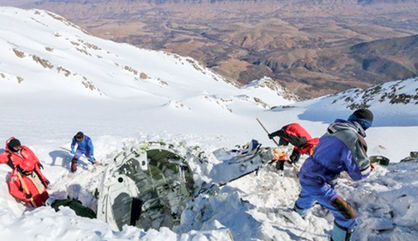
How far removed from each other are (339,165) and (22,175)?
604cm

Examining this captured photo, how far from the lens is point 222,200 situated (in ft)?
19.4

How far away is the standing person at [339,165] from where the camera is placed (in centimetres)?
415

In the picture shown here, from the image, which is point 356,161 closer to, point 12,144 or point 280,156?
point 280,156

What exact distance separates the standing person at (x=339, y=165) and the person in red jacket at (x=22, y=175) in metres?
5.30

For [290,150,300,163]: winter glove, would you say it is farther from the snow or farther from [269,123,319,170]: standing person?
the snow

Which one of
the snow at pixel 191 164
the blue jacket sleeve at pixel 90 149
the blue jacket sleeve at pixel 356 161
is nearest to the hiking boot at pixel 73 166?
the snow at pixel 191 164

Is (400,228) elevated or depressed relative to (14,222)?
depressed

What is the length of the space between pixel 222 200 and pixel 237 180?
1442 mm

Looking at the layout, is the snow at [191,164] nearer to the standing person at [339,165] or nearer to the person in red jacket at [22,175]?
the person in red jacket at [22,175]

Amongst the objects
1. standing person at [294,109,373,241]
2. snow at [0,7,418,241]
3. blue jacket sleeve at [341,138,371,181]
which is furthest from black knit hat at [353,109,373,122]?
snow at [0,7,418,241]

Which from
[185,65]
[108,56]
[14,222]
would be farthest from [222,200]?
[185,65]

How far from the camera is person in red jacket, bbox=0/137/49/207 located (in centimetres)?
623

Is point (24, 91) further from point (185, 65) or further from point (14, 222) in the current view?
point (185, 65)

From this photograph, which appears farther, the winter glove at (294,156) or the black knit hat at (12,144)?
the winter glove at (294,156)
